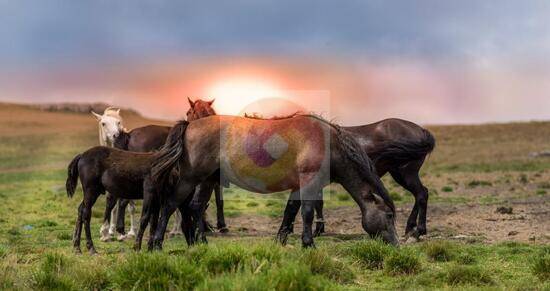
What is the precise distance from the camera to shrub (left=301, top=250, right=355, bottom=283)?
7.73 meters

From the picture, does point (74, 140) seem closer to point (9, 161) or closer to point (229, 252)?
point (9, 161)

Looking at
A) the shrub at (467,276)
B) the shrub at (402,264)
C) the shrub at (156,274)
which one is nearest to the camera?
the shrub at (156,274)

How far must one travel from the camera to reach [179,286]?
668 centimetres

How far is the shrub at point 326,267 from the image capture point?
7.73m

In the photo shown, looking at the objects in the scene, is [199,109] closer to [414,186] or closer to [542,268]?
[414,186]

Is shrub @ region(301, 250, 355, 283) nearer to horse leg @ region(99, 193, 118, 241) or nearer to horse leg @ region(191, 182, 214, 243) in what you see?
horse leg @ region(191, 182, 214, 243)

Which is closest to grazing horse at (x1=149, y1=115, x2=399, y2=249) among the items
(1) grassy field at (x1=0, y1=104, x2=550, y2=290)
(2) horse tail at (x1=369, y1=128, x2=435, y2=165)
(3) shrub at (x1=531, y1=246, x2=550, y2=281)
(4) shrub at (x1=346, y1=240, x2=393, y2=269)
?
(1) grassy field at (x1=0, y1=104, x2=550, y2=290)

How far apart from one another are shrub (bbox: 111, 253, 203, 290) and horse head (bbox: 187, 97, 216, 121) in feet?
22.4

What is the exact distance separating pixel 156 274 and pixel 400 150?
7200 millimetres

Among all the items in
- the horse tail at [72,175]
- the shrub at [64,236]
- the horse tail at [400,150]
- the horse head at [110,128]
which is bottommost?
the shrub at [64,236]

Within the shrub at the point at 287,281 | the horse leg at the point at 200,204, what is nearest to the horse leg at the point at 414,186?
the horse leg at the point at 200,204

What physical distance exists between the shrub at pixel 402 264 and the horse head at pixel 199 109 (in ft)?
21.1

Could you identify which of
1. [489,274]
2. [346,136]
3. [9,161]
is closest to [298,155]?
[346,136]

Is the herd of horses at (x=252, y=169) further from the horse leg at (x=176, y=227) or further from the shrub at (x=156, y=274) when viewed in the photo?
the horse leg at (x=176, y=227)
